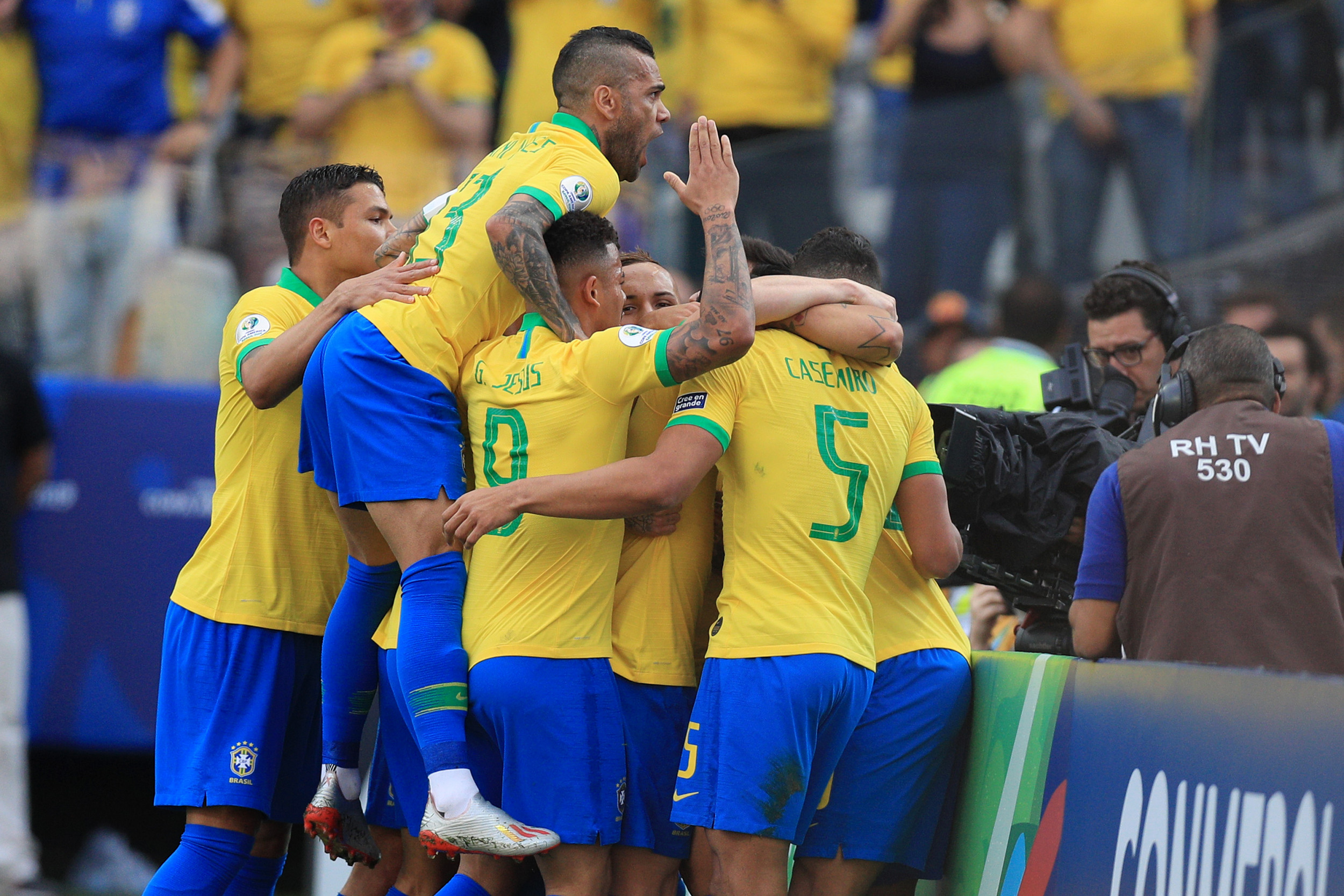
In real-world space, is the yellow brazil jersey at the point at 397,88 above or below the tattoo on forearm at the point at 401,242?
above

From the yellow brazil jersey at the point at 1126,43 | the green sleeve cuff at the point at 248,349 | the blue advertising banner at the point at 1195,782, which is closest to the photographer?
the blue advertising banner at the point at 1195,782

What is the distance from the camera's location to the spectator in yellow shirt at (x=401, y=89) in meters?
8.59

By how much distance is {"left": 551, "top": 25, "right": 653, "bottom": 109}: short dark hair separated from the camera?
4.61 m

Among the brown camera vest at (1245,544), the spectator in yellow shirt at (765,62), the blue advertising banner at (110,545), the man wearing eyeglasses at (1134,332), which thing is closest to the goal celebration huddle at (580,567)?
the brown camera vest at (1245,544)

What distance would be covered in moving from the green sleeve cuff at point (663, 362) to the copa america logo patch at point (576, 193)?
625 millimetres

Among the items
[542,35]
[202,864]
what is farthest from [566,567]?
[542,35]

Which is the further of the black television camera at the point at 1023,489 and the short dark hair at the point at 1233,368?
the black television camera at the point at 1023,489

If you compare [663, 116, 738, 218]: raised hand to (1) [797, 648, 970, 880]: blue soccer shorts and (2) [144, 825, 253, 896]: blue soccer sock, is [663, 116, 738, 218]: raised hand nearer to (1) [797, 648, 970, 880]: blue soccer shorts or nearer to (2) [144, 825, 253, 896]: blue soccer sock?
(1) [797, 648, 970, 880]: blue soccer shorts

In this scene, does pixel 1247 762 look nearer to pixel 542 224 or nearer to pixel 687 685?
pixel 687 685

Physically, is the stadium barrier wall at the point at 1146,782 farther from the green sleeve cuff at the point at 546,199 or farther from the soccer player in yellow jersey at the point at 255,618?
the soccer player in yellow jersey at the point at 255,618

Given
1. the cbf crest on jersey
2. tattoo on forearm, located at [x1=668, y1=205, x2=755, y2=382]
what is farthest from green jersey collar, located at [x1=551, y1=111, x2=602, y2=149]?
the cbf crest on jersey

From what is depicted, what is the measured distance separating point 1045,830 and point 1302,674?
102cm

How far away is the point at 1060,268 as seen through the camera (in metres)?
8.26

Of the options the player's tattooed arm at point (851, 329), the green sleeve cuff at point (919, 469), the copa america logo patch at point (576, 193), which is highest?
the copa america logo patch at point (576, 193)
